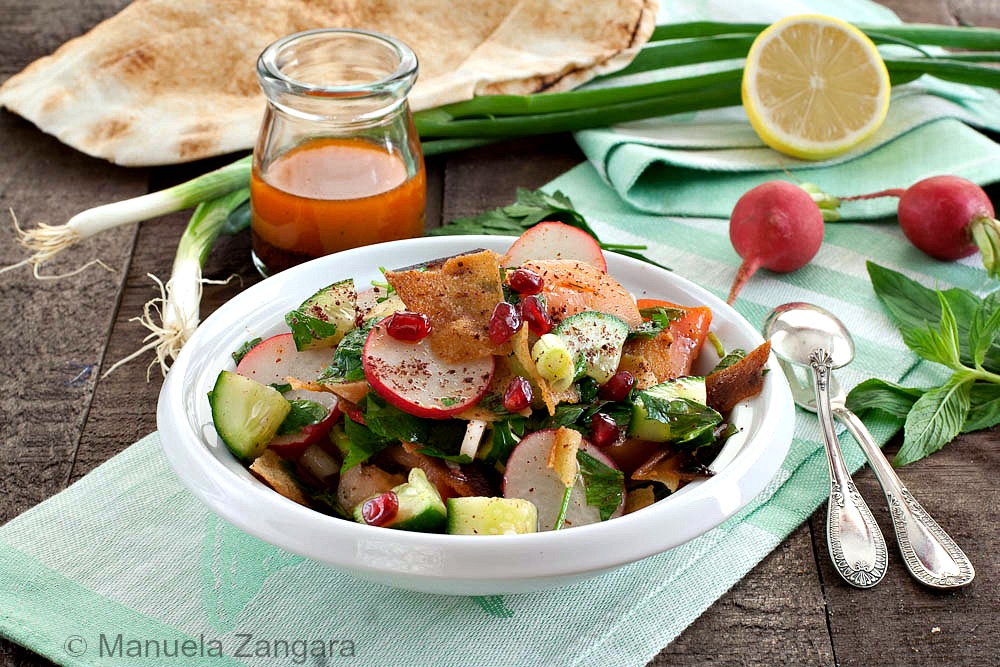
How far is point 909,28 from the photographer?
3.93 meters

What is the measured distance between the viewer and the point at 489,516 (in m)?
1.66

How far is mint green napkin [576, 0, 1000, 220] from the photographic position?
353 cm

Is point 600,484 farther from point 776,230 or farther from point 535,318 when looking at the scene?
point 776,230

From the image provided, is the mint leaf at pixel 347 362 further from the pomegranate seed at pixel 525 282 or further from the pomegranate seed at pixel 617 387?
the pomegranate seed at pixel 617 387

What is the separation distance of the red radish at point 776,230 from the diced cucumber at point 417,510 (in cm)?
160

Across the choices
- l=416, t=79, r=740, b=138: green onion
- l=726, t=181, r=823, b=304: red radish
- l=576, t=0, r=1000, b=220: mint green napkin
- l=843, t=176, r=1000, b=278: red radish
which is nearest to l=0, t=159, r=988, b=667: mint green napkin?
l=726, t=181, r=823, b=304: red radish

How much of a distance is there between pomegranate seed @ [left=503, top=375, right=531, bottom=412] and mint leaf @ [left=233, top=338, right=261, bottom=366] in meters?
0.61

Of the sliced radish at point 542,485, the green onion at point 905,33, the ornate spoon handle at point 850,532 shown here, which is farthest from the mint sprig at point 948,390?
the green onion at point 905,33

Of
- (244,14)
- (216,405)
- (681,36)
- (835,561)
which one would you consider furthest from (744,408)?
(244,14)

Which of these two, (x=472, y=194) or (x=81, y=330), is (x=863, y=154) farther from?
(x=81, y=330)

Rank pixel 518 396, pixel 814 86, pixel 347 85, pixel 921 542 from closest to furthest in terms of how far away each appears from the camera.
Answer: pixel 518 396, pixel 921 542, pixel 347 85, pixel 814 86

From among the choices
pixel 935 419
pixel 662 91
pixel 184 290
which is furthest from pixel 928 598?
pixel 662 91

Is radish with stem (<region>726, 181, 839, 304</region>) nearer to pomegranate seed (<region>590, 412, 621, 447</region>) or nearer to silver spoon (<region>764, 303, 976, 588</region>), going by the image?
silver spoon (<region>764, 303, 976, 588</region>)

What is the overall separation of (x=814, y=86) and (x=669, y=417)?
2285 millimetres
